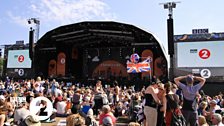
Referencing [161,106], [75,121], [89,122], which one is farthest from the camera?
[89,122]

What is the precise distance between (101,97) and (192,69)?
34.2 feet

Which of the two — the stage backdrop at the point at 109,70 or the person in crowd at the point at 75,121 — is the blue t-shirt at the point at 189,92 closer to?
the person in crowd at the point at 75,121

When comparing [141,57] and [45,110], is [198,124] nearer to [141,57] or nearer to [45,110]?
[45,110]

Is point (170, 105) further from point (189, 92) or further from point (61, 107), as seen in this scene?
point (61, 107)

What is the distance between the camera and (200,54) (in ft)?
61.5

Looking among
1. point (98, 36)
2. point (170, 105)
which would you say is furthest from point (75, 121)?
point (98, 36)

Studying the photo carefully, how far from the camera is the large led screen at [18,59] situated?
2598 centimetres

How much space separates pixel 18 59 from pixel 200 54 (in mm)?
16637

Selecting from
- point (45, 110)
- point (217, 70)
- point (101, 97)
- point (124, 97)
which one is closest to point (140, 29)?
point (217, 70)

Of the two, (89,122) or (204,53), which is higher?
(204,53)

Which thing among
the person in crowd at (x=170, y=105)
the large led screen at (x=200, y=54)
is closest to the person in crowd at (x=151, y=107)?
the person in crowd at (x=170, y=105)

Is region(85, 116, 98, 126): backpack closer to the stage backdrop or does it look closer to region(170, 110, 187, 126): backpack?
region(170, 110, 187, 126): backpack

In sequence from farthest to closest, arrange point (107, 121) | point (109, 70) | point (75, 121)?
point (109, 70), point (107, 121), point (75, 121)

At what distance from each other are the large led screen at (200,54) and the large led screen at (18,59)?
45.9 ft
